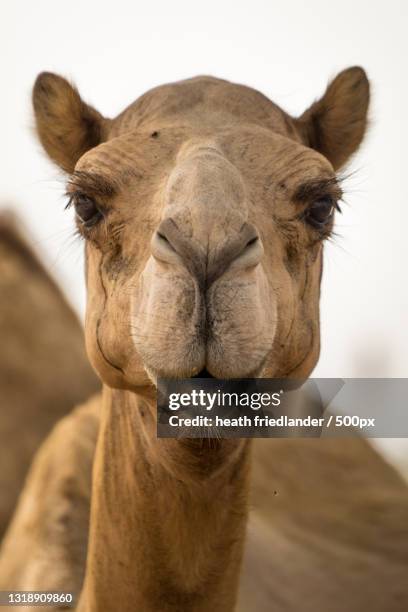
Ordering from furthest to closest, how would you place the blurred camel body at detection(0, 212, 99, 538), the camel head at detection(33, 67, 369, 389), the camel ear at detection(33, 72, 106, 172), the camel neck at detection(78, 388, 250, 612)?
the blurred camel body at detection(0, 212, 99, 538)
the camel ear at detection(33, 72, 106, 172)
the camel neck at detection(78, 388, 250, 612)
the camel head at detection(33, 67, 369, 389)

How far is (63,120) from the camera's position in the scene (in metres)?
4.71

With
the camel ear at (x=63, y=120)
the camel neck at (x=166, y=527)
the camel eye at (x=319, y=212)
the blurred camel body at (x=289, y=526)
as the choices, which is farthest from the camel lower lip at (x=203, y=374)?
the camel ear at (x=63, y=120)

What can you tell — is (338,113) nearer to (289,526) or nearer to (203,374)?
(203,374)

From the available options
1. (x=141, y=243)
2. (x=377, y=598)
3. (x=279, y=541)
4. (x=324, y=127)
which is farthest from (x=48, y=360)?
(x=141, y=243)

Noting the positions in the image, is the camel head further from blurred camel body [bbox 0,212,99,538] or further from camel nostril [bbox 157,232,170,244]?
blurred camel body [bbox 0,212,99,538]

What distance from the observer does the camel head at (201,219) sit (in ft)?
10.6

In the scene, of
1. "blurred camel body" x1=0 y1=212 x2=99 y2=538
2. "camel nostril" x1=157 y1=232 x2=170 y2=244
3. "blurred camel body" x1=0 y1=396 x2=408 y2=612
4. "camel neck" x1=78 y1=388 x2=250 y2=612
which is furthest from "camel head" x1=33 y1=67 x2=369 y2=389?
"blurred camel body" x1=0 y1=212 x2=99 y2=538

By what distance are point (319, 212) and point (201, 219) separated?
93cm

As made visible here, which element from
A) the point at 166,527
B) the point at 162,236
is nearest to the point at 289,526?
the point at 166,527

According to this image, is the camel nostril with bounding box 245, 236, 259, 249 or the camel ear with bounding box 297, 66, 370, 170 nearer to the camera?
the camel nostril with bounding box 245, 236, 259, 249

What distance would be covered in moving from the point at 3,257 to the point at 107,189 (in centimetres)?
397

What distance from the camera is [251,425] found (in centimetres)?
366

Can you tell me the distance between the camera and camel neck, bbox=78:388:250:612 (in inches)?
158

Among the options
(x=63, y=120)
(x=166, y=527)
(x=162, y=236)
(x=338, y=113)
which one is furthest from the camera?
(x=338, y=113)
